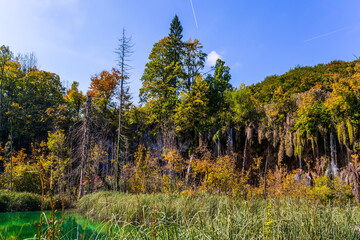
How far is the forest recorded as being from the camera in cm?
919

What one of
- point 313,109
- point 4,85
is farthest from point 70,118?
point 313,109

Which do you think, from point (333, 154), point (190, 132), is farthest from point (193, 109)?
point (333, 154)

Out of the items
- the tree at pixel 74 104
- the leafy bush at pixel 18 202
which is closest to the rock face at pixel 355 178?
the leafy bush at pixel 18 202

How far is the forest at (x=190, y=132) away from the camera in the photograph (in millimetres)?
9188

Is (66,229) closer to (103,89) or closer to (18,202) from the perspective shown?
(18,202)

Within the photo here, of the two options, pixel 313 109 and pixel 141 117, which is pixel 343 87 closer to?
pixel 313 109

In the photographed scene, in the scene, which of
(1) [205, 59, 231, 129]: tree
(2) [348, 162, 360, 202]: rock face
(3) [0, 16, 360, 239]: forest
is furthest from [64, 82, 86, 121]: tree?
(2) [348, 162, 360, 202]: rock face

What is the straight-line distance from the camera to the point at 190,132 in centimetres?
1595

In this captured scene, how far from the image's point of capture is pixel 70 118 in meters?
17.7

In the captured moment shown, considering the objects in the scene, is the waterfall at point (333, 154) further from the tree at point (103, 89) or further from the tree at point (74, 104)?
the tree at point (74, 104)

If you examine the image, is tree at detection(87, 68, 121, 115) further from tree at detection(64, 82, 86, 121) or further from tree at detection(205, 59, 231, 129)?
tree at detection(205, 59, 231, 129)

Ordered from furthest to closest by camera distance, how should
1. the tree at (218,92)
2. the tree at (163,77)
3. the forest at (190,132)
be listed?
1. the tree at (163,77)
2. the tree at (218,92)
3. the forest at (190,132)

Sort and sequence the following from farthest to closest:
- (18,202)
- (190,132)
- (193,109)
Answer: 1. (190,132)
2. (193,109)
3. (18,202)

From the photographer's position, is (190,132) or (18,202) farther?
(190,132)
